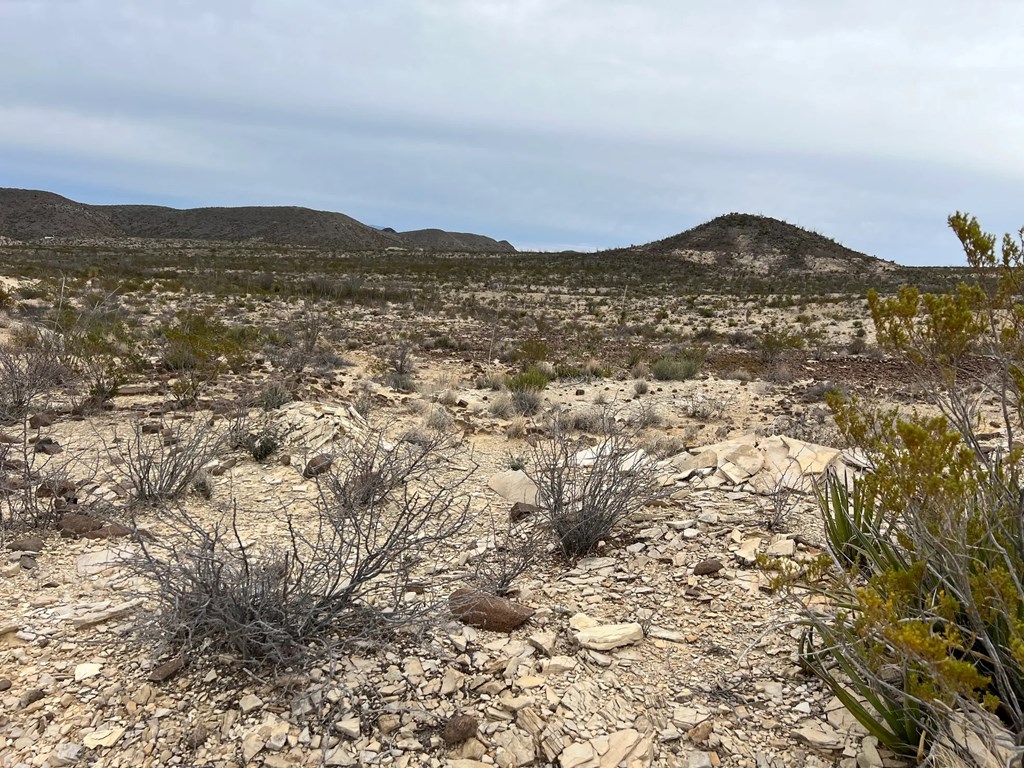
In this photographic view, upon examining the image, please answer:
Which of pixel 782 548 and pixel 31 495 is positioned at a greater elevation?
pixel 782 548

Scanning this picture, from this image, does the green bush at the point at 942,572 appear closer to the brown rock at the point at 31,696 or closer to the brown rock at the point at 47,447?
the brown rock at the point at 31,696

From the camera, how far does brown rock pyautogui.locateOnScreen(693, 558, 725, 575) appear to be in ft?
11.9

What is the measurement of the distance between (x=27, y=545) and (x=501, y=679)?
3.14 meters

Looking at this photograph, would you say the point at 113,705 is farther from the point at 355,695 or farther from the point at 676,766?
the point at 676,766

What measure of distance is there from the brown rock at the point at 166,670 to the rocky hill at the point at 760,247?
5587 centimetres

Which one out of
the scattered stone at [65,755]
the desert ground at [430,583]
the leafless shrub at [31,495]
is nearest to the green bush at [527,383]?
the desert ground at [430,583]

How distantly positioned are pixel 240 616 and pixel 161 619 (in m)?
0.36

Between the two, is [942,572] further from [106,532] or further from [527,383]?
[527,383]

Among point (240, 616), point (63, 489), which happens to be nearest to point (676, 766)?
→ point (240, 616)

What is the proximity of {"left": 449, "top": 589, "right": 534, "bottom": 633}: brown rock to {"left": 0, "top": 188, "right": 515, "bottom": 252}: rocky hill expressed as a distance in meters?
76.6

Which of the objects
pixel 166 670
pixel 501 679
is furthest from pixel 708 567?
pixel 166 670

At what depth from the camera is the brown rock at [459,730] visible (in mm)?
2363

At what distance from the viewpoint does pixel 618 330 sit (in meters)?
19.6

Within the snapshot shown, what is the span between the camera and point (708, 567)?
11.9 ft
